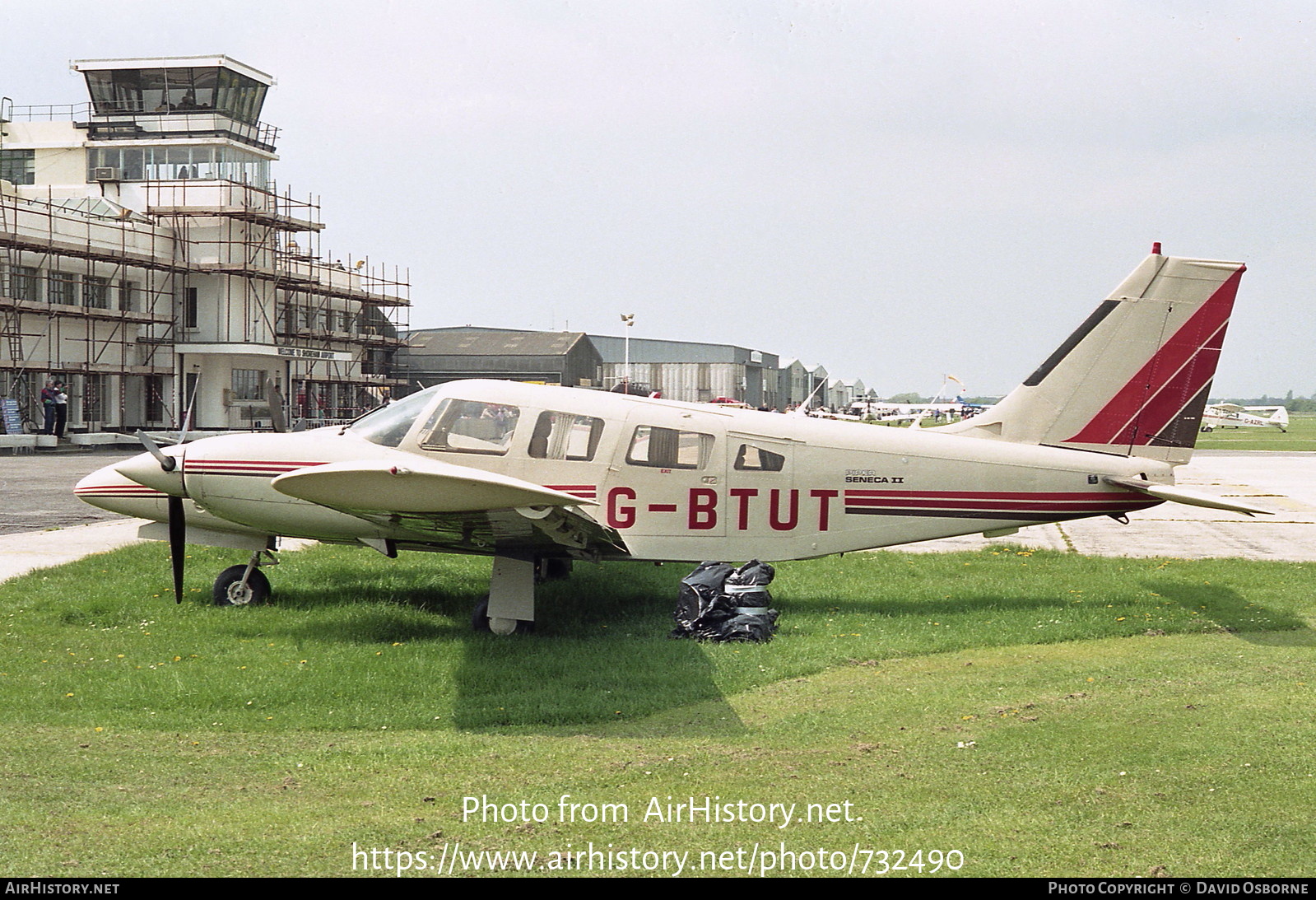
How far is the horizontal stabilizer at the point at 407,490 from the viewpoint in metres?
8.00

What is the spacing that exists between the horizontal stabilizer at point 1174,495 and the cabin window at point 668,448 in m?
4.42

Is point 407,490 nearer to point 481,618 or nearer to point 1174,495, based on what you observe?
point 481,618

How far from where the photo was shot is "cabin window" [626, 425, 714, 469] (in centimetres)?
1141

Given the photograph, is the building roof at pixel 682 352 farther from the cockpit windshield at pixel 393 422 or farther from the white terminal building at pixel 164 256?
the cockpit windshield at pixel 393 422

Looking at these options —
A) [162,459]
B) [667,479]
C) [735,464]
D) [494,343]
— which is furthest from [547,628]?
[494,343]

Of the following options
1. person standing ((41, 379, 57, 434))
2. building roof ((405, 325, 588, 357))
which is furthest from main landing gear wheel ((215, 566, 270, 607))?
building roof ((405, 325, 588, 357))

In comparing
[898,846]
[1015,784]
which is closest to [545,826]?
[898,846]

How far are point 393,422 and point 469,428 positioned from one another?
0.81 metres

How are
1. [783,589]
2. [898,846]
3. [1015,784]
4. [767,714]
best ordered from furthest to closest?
[783,589] < [767,714] < [1015,784] < [898,846]

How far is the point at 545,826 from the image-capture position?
19.5 feet

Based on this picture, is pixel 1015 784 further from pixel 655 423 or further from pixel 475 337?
pixel 475 337

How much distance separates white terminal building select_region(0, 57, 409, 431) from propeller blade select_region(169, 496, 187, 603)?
40067 mm

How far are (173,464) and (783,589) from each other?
6912mm

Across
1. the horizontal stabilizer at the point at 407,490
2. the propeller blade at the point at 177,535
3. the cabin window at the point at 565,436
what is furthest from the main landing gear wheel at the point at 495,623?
the propeller blade at the point at 177,535
